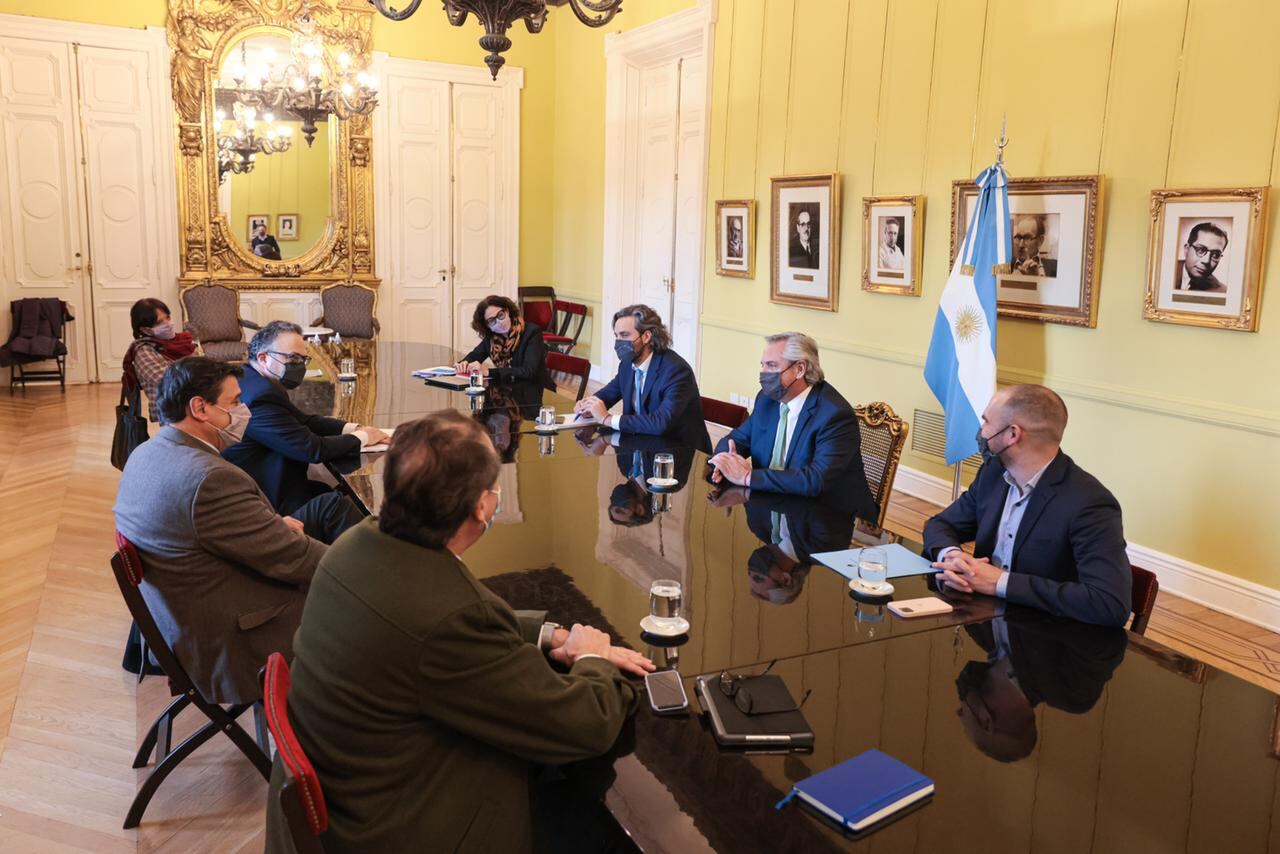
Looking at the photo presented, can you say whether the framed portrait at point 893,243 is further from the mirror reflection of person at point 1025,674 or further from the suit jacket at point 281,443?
the mirror reflection of person at point 1025,674

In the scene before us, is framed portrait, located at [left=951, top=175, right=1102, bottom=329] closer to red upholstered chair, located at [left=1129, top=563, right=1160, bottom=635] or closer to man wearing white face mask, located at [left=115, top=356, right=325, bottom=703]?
red upholstered chair, located at [left=1129, top=563, right=1160, bottom=635]

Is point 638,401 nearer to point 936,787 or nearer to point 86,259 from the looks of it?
point 936,787

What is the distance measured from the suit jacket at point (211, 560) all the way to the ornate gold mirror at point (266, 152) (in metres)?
7.43

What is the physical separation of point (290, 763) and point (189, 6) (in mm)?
10185

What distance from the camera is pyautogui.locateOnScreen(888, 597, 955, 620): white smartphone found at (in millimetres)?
2416

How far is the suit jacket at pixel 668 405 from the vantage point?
4559 millimetres

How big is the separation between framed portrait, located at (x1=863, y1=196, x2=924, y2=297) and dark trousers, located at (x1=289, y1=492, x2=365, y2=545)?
406cm

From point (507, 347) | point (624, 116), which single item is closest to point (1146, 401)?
point (507, 347)

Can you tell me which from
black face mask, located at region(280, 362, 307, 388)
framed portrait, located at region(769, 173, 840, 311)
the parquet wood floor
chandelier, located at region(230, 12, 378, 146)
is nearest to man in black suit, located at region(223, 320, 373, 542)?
the parquet wood floor

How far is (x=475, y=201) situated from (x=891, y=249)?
6.27m

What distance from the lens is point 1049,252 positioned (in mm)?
5449

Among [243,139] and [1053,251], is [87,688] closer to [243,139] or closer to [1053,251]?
[1053,251]

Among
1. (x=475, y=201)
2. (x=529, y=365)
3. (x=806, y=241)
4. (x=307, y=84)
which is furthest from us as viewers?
(x=475, y=201)

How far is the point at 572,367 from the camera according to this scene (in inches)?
241
